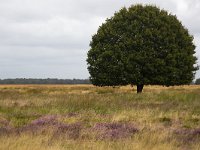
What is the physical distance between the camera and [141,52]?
154ft

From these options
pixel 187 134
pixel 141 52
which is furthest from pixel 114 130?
pixel 141 52

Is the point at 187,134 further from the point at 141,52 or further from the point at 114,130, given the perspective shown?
the point at 141,52

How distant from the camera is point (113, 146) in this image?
40.4 feet

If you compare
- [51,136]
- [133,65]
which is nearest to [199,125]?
[51,136]

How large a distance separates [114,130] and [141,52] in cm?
3237

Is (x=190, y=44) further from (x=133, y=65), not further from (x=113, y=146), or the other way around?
(x=113, y=146)

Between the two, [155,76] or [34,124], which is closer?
[34,124]

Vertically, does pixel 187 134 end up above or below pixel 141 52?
below

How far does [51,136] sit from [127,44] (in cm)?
3458

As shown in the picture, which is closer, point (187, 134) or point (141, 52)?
point (187, 134)

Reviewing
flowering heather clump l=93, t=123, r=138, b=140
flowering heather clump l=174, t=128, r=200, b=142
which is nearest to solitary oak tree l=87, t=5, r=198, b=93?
flowering heather clump l=93, t=123, r=138, b=140

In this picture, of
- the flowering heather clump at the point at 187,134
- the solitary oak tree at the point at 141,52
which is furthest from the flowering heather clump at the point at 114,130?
the solitary oak tree at the point at 141,52

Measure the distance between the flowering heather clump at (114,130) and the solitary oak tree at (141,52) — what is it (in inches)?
1187

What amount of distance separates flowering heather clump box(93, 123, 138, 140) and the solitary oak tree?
30158mm
